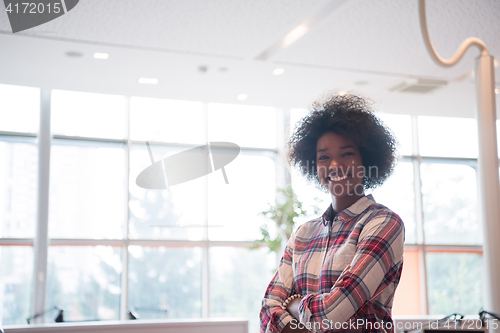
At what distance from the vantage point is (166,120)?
7.44m

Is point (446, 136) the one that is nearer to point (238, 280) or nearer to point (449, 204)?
point (449, 204)

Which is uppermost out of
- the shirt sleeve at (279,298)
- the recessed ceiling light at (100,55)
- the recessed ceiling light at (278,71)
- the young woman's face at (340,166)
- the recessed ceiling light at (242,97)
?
the recessed ceiling light at (100,55)

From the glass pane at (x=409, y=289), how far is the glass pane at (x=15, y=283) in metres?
5.26

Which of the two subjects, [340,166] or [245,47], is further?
[245,47]

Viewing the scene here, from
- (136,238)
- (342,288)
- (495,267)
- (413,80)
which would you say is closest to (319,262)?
(342,288)

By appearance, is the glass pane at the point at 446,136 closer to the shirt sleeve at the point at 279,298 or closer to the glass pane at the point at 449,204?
the glass pane at the point at 449,204

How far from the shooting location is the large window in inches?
266

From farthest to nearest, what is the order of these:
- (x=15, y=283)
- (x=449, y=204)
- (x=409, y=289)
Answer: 1. (x=449, y=204)
2. (x=409, y=289)
3. (x=15, y=283)

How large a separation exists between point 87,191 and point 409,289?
4996 millimetres

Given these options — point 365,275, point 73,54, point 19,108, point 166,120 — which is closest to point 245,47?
point 73,54

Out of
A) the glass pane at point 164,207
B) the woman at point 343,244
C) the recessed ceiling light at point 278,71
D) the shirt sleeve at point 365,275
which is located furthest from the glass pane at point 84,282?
the shirt sleeve at point 365,275

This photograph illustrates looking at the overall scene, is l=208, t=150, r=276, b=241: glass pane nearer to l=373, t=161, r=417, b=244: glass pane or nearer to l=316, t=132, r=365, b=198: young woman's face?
l=373, t=161, r=417, b=244: glass pane

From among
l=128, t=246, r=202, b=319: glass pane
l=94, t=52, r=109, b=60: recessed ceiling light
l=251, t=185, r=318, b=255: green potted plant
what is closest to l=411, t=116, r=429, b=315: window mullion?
l=251, t=185, r=318, b=255: green potted plant

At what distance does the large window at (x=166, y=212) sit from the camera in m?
6.77
